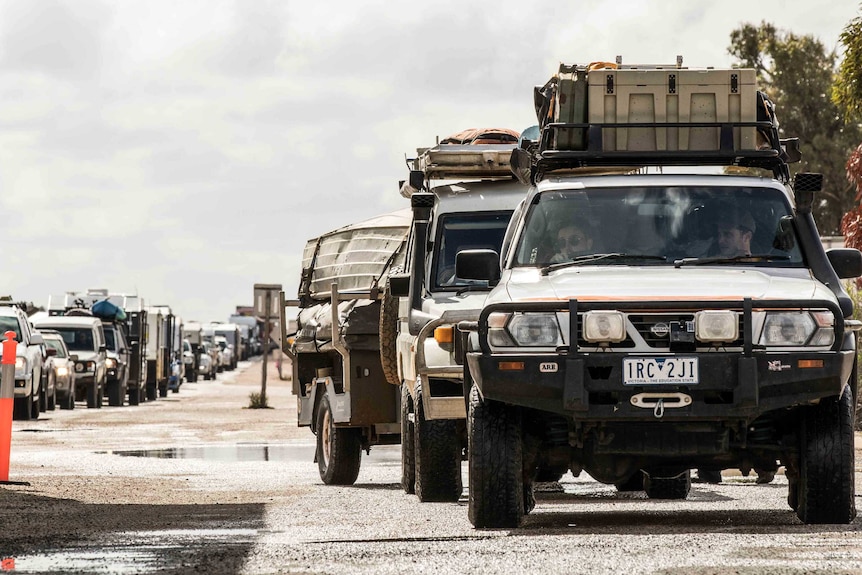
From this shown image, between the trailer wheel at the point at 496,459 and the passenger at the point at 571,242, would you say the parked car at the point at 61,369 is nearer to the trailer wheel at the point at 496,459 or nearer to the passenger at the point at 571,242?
the passenger at the point at 571,242

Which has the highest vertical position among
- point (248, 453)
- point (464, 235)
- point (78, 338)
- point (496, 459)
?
point (464, 235)

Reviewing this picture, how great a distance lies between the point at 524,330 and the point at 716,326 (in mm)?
991

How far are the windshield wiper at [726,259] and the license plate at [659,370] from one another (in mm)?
876

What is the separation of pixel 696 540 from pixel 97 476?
30.8ft

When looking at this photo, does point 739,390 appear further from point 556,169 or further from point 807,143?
point 807,143

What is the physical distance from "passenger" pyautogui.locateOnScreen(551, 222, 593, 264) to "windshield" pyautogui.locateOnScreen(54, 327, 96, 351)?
1275 inches

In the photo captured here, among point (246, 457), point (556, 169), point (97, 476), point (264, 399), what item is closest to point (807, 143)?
point (264, 399)

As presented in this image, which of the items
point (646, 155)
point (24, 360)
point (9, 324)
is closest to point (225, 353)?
point (9, 324)

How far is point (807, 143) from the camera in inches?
2520

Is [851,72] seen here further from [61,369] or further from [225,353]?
[225,353]

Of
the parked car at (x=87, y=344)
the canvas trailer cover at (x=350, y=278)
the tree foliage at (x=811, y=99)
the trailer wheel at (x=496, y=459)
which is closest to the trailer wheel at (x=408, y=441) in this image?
the canvas trailer cover at (x=350, y=278)

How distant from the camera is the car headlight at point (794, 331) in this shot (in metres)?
10.0

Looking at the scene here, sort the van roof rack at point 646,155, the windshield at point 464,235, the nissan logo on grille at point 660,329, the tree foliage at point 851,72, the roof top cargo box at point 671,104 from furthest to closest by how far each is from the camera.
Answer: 1. the tree foliage at point 851,72
2. the windshield at point 464,235
3. the roof top cargo box at point 671,104
4. the van roof rack at point 646,155
5. the nissan logo on grille at point 660,329

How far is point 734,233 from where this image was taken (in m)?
11.0
